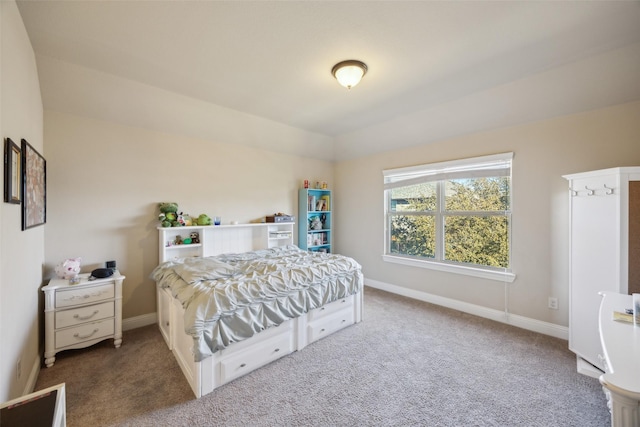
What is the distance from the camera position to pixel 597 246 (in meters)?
2.11

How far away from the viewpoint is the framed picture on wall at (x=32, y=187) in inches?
67.3

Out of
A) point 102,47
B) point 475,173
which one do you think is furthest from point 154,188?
point 475,173

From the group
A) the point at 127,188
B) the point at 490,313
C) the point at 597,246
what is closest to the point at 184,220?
the point at 127,188

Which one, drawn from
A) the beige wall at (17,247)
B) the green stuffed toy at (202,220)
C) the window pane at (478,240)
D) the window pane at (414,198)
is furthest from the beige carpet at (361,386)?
the window pane at (414,198)

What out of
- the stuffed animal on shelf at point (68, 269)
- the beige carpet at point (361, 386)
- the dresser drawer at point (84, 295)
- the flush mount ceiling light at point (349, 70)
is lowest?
the beige carpet at point (361, 386)

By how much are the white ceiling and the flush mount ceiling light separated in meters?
0.05

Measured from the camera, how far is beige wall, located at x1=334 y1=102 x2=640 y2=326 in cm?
241

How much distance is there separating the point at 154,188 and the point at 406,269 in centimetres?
371

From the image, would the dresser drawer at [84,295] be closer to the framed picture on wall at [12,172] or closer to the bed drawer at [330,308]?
the framed picture on wall at [12,172]

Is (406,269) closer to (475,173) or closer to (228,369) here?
(475,173)

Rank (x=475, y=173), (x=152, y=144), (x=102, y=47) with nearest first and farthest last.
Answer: (x=102, y=47) < (x=152, y=144) < (x=475, y=173)

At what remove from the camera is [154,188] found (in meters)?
3.06

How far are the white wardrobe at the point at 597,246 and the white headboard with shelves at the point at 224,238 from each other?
3396mm

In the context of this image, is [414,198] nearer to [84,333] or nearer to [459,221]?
[459,221]
